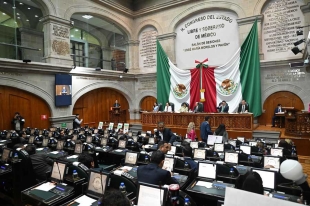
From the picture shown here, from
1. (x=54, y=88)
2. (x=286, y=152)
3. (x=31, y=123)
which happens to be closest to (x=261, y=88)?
(x=286, y=152)

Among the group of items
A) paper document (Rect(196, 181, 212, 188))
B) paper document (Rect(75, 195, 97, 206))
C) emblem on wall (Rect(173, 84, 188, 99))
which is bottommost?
paper document (Rect(196, 181, 212, 188))

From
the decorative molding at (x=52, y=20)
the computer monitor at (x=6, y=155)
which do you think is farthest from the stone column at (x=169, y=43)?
the computer monitor at (x=6, y=155)

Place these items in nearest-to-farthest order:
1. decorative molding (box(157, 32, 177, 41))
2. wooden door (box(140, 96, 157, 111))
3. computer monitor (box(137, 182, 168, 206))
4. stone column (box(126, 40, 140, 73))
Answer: computer monitor (box(137, 182, 168, 206)) < decorative molding (box(157, 32, 177, 41)) < wooden door (box(140, 96, 157, 111)) < stone column (box(126, 40, 140, 73))

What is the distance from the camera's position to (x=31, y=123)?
1076 cm

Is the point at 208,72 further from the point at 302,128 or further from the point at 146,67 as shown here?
the point at 302,128

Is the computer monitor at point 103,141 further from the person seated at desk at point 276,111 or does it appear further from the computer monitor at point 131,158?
the person seated at desk at point 276,111

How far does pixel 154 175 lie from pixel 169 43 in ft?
42.3

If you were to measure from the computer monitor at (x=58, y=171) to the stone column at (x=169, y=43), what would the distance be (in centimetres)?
1211

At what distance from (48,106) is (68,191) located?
9440 mm

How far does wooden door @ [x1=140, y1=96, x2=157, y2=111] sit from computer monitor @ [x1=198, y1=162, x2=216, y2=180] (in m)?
12.3

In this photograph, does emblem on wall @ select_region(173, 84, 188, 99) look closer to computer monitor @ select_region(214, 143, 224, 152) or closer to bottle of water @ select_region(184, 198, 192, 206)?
computer monitor @ select_region(214, 143, 224, 152)

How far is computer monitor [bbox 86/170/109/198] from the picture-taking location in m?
2.69

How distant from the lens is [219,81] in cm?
1234

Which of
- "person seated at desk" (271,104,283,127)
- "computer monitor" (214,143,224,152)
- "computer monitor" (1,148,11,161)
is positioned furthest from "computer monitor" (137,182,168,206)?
"person seated at desk" (271,104,283,127)
